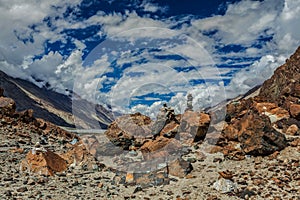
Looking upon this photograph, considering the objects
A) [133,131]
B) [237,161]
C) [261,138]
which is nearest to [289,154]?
[261,138]

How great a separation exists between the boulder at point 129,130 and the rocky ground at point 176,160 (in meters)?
0.10

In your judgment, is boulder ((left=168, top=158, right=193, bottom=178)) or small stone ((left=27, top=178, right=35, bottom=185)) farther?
boulder ((left=168, top=158, right=193, bottom=178))

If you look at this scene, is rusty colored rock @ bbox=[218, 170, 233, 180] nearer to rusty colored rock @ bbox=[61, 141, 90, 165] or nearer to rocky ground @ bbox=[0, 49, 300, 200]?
rocky ground @ bbox=[0, 49, 300, 200]

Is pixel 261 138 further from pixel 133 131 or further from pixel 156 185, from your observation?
pixel 133 131

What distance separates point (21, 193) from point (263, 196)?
15.4m

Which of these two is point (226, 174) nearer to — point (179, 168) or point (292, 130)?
point (179, 168)

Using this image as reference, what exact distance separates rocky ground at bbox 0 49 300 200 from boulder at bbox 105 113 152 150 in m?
0.10

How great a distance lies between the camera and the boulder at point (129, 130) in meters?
30.5

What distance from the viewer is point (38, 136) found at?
137 feet

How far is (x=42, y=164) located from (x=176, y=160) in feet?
35.4

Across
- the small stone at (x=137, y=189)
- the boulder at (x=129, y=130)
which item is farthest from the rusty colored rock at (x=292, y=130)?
the small stone at (x=137, y=189)

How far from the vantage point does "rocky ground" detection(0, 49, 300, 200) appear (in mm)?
20016

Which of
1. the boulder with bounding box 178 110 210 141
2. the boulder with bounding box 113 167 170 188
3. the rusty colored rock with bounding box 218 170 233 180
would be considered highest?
the boulder with bounding box 178 110 210 141

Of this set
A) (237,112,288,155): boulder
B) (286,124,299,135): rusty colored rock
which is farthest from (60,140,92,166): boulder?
(286,124,299,135): rusty colored rock
